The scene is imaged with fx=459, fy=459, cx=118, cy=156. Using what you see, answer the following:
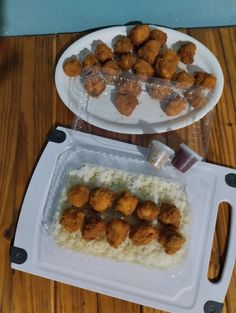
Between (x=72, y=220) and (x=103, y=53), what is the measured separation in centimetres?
43

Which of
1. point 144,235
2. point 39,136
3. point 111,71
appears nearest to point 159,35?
point 111,71

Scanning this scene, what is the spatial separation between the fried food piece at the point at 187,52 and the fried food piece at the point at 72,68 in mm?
248

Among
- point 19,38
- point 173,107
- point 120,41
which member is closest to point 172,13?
point 120,41

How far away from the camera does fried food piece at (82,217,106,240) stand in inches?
35.4

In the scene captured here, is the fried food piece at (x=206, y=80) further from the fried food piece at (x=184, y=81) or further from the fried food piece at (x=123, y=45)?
the fried food piece at (x=123, y=45)

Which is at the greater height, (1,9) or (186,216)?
(1,9)

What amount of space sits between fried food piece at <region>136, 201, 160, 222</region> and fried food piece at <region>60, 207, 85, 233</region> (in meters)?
0.12

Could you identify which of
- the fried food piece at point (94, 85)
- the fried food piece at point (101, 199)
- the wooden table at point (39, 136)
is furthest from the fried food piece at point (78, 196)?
the fried food piece at point (94, 85)

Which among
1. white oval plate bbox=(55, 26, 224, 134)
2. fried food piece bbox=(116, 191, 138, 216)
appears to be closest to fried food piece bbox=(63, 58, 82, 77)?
white oval plate bbox=(55, 26, 224, 134)

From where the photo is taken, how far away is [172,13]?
1161 mm

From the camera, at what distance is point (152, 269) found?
2.94ft

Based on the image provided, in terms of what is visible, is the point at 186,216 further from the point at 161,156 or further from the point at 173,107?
the point at 173,107

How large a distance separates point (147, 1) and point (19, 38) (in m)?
0.35

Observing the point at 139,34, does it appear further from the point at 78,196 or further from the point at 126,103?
the point at 78,196
